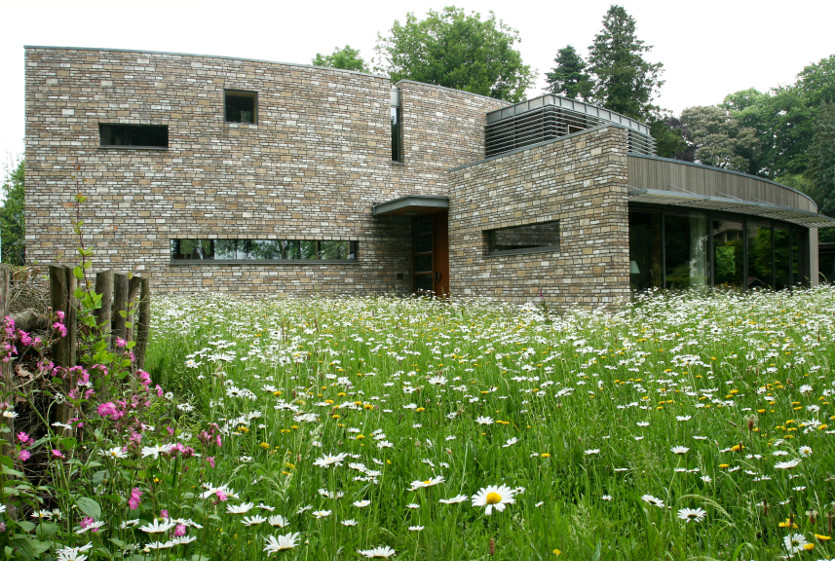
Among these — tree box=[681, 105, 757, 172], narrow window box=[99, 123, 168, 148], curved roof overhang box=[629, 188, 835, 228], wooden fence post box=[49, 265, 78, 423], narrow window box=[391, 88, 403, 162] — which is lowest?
wooden fence post box=[49, 265, 78, 423]

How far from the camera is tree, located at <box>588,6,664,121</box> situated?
120 ft

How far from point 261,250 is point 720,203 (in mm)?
13229

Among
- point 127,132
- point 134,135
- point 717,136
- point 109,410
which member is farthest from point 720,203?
point 717,136

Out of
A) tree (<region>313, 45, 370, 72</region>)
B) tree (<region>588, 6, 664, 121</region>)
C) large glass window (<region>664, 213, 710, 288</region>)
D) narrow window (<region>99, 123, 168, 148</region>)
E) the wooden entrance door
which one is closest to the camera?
large glass window (<region>664, 213, 710, 288</region>)

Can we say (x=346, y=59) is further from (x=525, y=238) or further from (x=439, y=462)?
(x=439, y=462)

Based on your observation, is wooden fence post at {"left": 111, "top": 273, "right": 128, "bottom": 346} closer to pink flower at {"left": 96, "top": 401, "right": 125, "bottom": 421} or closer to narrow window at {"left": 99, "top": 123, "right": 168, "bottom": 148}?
pink flower at {"left": 96, "top": 401, "right": 125, "bottom": 421}

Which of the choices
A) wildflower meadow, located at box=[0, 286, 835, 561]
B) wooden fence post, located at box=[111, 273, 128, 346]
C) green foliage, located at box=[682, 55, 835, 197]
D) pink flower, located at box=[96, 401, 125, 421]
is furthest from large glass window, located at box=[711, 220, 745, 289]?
green foliage, located at box=[682, 55, 835, 197]

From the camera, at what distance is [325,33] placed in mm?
36969

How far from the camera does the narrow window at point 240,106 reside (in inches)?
674

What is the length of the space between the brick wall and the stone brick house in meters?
0.04

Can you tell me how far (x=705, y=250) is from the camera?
47.4 ft

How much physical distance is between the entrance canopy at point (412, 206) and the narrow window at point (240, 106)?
16.2ft

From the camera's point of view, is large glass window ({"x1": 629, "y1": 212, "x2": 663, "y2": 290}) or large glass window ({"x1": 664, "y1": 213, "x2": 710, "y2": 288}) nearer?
large glass window ({"x1": 629, "y1": 212, "x2": 663, "y2": 290})

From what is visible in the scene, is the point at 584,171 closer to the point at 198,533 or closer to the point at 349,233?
the point at 349,233
